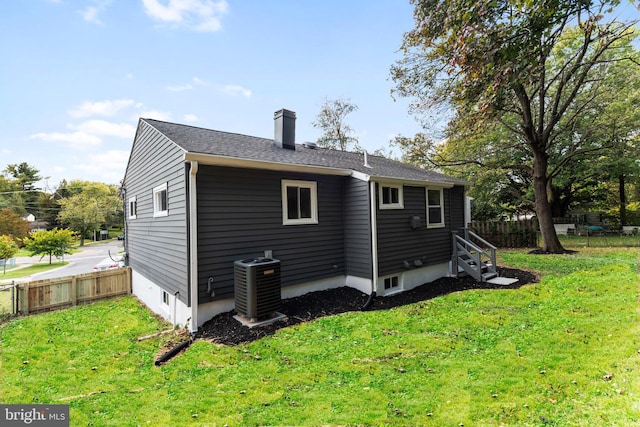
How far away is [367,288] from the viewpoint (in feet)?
24.0

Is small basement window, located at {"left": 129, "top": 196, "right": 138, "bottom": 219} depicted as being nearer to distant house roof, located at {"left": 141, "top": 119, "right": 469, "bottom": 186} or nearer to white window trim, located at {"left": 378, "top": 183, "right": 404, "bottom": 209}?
distant house roof, located at {"left": 141, "top": 119, "right": 469, "bottom": 186}

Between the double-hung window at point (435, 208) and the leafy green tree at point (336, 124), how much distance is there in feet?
53.7

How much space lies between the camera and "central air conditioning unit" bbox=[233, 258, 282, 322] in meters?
5.37

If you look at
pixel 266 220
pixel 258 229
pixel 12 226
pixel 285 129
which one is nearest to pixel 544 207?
pixel 285 129

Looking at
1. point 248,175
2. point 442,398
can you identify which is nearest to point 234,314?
point 248,175

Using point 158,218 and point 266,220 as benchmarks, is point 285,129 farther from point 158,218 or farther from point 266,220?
point 158,218

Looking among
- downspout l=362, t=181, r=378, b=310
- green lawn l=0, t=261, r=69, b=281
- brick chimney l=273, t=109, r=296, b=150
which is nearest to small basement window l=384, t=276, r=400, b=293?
downspout l=362, t=181, r=378, b=310

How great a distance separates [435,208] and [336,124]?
17.7m

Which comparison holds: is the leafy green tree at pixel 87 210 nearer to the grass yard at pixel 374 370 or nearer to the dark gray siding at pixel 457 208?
the grass yard at pixel 374 370

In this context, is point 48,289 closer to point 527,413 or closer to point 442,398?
point 442,398

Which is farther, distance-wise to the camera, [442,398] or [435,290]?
[435,290]

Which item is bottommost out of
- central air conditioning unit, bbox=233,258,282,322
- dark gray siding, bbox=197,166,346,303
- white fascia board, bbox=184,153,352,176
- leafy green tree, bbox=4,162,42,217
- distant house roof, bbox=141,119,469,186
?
central air conditioning unit, bbox=233,258,282,322

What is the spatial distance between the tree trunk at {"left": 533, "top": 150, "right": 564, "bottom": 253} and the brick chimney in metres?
12.0

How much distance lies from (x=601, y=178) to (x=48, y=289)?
31594 mm
